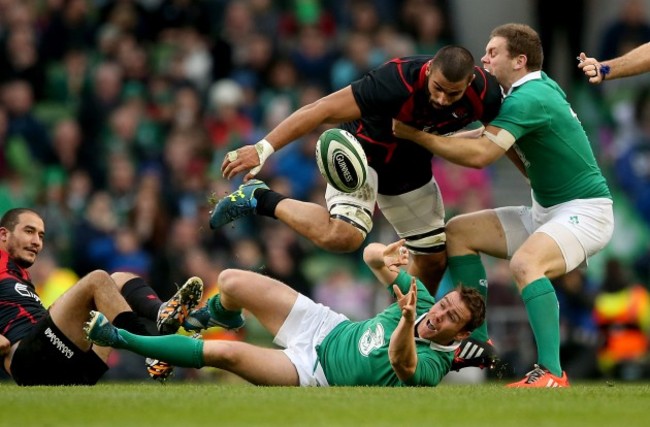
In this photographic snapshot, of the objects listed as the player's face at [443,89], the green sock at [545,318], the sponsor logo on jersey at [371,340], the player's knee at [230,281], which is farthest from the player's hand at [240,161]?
the green sock at [545,318]

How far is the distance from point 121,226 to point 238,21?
3.64 metres

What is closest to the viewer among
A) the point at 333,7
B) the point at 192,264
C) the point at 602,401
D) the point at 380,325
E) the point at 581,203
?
the point at 602,401

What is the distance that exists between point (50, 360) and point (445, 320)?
8.28 feet

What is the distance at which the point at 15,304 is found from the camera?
9289mm

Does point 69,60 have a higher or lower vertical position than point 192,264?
higher

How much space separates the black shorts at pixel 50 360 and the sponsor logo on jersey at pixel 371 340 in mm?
1750

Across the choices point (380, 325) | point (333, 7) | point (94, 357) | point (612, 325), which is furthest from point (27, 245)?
point (333, 7)

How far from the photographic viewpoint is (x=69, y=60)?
16234 mm

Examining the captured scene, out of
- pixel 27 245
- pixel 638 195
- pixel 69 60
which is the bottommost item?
pixel 638 195

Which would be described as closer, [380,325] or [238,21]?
[380,325]

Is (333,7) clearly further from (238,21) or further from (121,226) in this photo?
(121,226)

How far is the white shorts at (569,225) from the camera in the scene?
9.21 m

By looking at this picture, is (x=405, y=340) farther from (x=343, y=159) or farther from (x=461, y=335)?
(x=343, y=159)

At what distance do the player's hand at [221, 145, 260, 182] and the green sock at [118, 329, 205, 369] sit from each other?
1.18m
